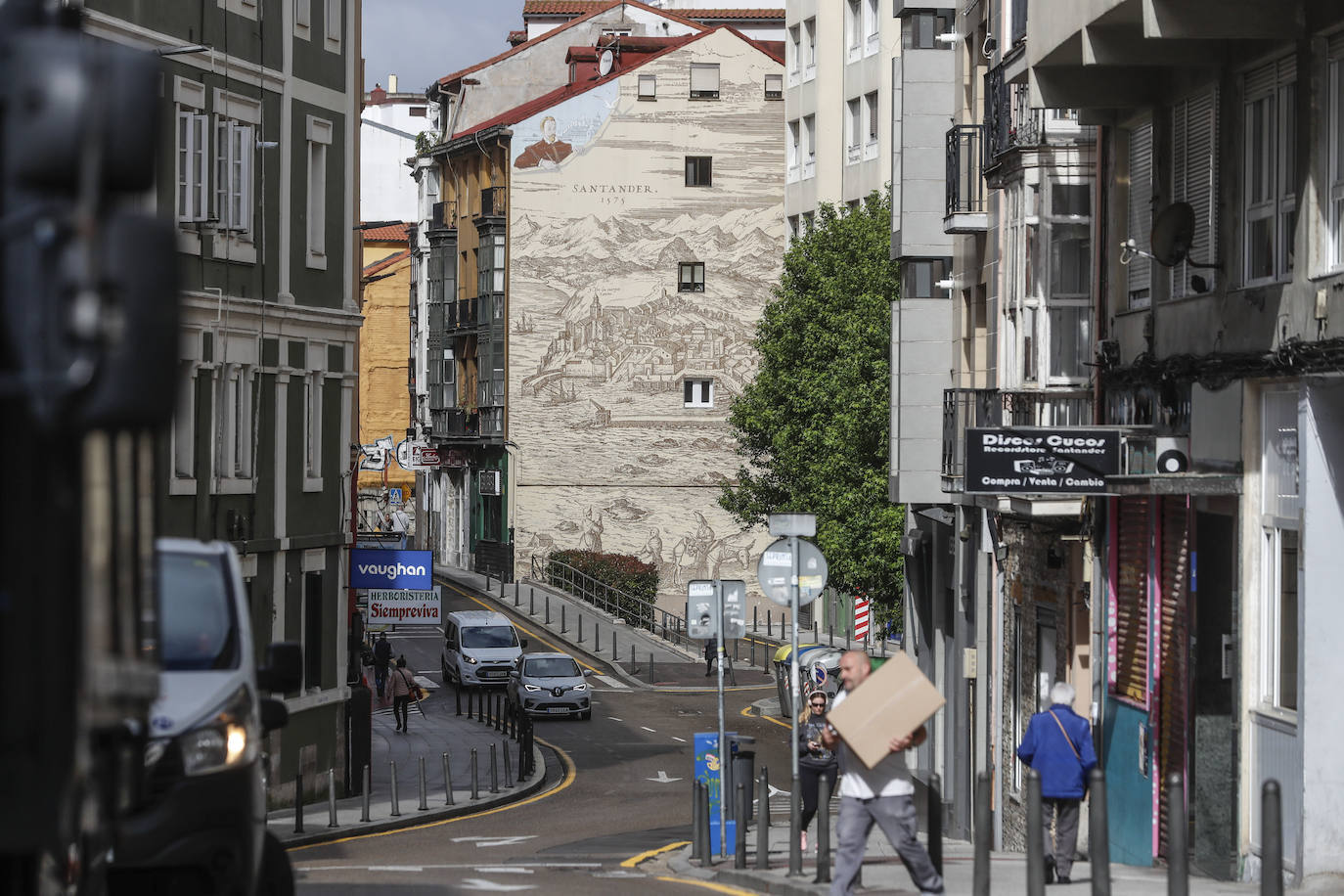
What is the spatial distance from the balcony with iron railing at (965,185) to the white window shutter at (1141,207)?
777cm

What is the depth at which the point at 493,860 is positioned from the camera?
21.4 m

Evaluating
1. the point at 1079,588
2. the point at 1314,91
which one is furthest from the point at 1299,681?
the point at 1079,588

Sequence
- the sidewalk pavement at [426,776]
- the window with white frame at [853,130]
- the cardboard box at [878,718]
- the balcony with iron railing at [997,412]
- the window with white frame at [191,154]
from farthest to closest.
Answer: the window with white frame at [853,130], the window with white frame at [191,154], the sidewalk pavement at [426,776], the balcony with iron railing at [997,412], the cardboard box at [878,718]

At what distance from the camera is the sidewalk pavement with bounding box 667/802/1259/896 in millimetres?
14875

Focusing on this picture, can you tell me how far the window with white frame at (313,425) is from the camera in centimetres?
3144

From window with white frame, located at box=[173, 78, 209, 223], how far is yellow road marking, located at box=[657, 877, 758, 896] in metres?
13.0

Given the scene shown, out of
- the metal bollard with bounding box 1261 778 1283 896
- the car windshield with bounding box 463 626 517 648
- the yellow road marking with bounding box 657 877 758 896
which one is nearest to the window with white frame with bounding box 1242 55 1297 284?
the metal bollard with bounding box 1261 778 1283 896

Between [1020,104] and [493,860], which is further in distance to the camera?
[1020,104]

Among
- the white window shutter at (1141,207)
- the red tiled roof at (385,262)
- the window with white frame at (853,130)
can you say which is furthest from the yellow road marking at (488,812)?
the red tiled roof at (385,262)

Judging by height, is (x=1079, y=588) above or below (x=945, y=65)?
below

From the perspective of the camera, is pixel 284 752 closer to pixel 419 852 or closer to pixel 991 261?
pixel 419 852

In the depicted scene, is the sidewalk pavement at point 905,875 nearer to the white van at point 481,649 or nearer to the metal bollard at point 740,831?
the metal bollard at point 740,831

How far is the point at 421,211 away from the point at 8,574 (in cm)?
8303

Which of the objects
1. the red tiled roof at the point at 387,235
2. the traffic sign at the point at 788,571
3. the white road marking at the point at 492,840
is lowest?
the white road marking at the point at 492,840
